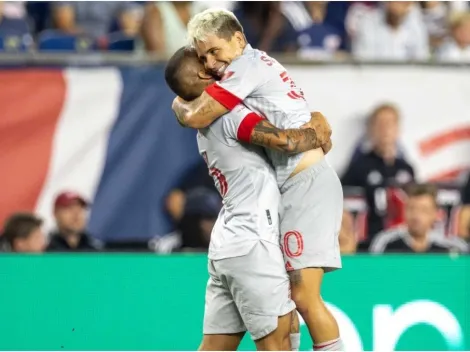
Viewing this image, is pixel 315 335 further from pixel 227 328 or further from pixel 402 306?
pixel 402 306

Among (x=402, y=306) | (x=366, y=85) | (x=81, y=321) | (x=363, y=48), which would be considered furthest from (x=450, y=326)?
(x=363, y=48)

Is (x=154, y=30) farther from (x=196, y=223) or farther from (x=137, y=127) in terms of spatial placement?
(x=196, y=223)

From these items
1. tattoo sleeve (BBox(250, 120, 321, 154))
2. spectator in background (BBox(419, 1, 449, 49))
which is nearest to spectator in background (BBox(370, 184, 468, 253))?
spectator in background (BBox(419, 1, 449, 49))

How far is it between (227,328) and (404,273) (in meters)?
1.79

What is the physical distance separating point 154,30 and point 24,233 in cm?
235

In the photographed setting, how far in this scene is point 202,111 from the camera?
5250 millimetres

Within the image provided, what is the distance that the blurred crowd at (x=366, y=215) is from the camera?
8.30 m

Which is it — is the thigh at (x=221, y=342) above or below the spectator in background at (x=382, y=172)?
below

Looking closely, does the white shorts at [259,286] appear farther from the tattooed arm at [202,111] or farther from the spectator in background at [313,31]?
the spectator in background at [313,31]

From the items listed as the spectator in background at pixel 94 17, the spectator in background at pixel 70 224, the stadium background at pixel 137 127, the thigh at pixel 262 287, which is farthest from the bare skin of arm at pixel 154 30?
the thigh at pixel 262 287

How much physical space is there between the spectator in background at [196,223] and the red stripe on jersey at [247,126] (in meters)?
3.17

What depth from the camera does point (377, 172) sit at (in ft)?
29.7

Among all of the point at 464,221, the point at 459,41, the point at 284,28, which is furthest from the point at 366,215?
the point at 459,41

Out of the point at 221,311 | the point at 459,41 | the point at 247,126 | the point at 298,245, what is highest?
the point at 459,41
